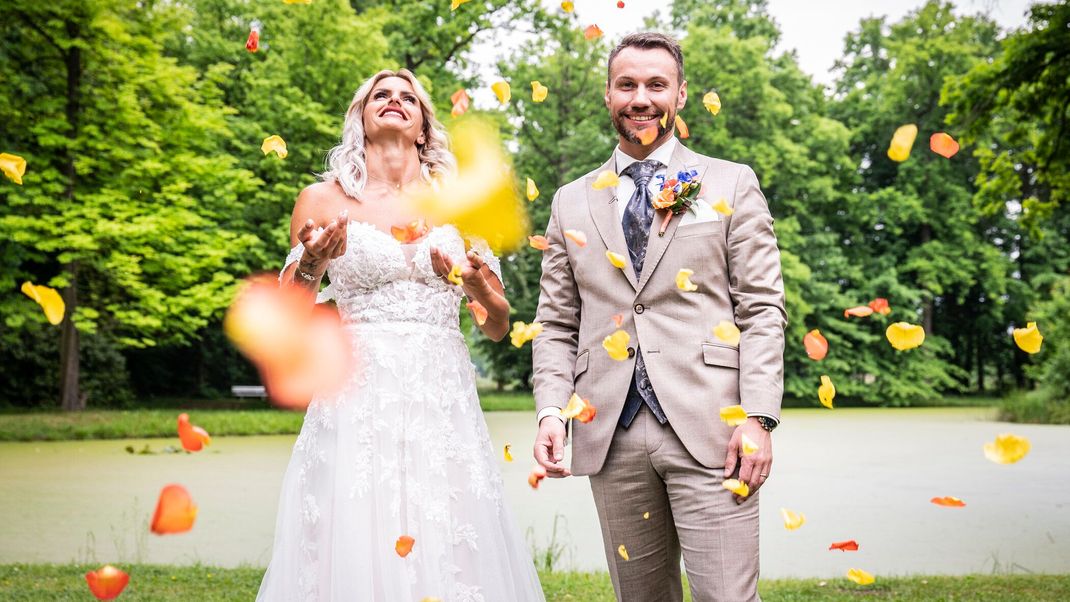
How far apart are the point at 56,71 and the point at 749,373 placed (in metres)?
14.9

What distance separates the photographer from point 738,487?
1.99 m

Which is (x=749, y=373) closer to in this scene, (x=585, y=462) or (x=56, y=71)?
(x=585, y=462)

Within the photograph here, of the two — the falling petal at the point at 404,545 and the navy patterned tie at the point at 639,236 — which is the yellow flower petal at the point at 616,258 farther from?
the falling petal at the point at 404,545

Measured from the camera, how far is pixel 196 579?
4.52m

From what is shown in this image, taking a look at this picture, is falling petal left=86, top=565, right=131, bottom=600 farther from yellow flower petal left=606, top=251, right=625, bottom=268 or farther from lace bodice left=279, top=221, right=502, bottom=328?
yellow flower petal left=606, top=251, right=625, bottom=268

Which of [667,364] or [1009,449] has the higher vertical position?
[667,364]

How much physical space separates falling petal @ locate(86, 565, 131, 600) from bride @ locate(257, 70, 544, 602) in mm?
400

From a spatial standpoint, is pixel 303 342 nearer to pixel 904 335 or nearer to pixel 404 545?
pixel 404 545

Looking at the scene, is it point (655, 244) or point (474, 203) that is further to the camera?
point (474, 203)

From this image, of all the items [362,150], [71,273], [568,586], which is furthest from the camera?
[71,273]

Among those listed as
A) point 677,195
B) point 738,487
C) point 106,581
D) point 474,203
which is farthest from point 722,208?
point 106,581

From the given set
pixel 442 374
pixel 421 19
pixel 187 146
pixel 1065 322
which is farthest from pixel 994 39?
pixel 442 374

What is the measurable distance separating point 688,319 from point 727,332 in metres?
0.09

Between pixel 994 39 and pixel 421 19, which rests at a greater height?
pixel 994 39
